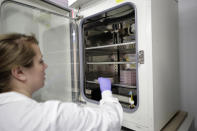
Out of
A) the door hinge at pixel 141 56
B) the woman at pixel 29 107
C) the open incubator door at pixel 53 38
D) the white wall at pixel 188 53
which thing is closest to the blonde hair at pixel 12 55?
the woman at pixel 29 107

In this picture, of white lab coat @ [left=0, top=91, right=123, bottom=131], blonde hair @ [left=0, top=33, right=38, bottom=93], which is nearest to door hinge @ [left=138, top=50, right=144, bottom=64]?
white lab coat @ [left=0, top=91, right=123, bottom=131]

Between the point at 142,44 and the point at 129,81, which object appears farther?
the point at 129,81

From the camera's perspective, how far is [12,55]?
58 centimetres

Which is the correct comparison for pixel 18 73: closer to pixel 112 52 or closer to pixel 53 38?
pixel 53 38

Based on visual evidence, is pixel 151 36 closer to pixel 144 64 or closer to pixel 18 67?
pixel 144 64

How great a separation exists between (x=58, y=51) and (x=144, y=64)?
0.89 metres

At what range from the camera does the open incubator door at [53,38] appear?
1051mm

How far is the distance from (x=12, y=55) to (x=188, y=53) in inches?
65.5

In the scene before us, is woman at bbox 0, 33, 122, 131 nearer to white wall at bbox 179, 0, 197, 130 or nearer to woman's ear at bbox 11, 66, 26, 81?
woman's ear at bbox 11, 66, 26, 81

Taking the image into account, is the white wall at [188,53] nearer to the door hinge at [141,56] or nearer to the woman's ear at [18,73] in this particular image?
the door hinge at [141,56]

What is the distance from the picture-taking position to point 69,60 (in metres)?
1.41

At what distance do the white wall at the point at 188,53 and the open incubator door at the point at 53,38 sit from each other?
124 centimetres

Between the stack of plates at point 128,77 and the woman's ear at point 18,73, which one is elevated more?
the woman's ear at point 18,73

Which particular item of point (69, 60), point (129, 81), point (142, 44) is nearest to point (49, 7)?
point (69, 60)
